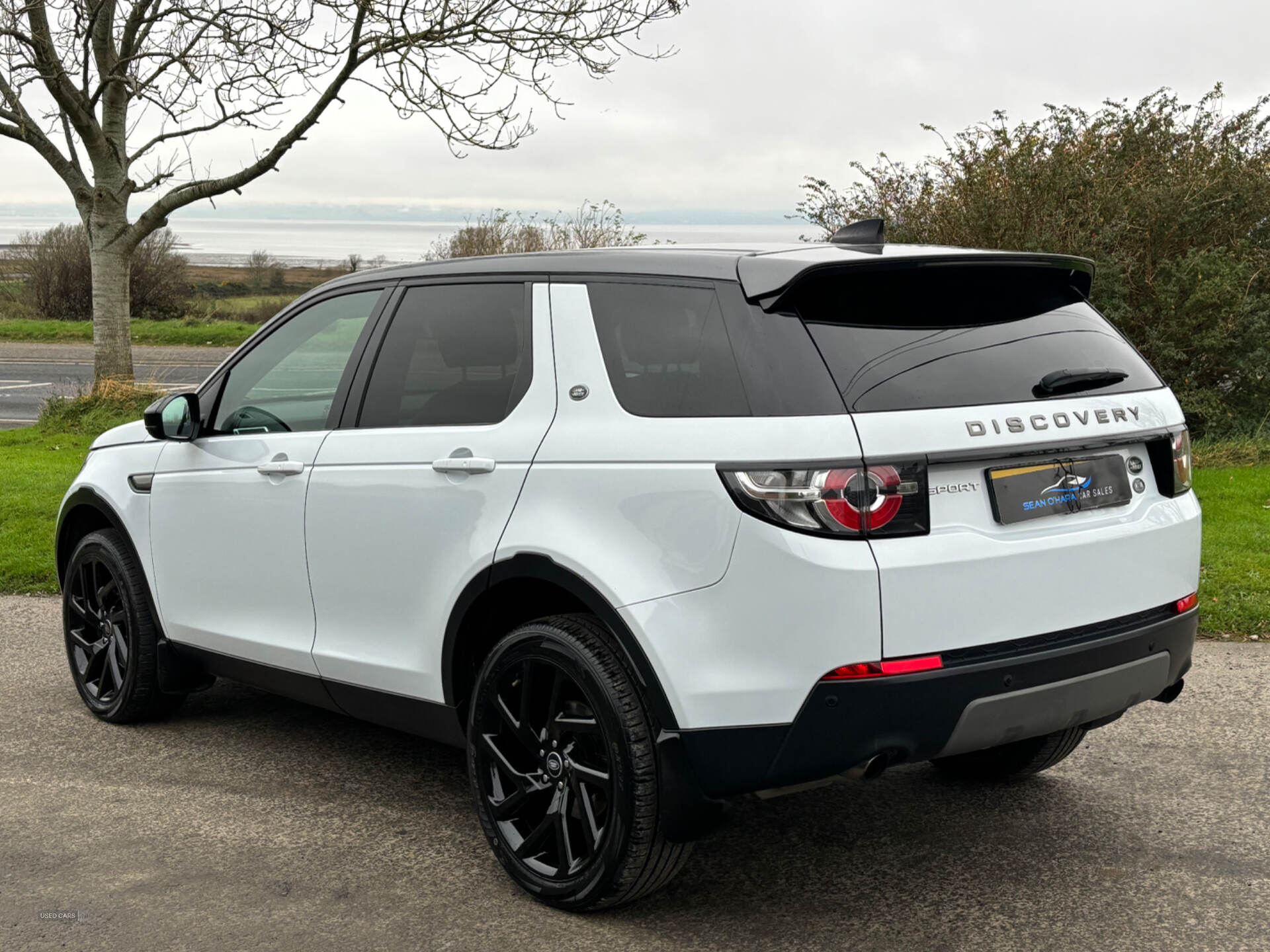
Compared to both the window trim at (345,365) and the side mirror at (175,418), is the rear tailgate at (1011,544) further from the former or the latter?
the side mirror at (175,418)

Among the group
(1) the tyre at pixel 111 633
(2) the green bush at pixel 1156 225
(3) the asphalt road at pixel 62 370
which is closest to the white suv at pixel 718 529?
Answer: (1) the tyre at pixel 111 633

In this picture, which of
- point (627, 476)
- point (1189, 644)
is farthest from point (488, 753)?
point (1189, 644)

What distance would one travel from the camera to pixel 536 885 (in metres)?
3.65

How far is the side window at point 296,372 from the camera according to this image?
180 inches

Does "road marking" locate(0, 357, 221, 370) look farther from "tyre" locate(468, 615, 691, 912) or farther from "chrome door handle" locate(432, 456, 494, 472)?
"tyre" locate(468, 615, 691, 912)

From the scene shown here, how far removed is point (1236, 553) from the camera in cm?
796

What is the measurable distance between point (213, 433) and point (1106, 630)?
3285 mm

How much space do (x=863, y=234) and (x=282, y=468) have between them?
6.93 feet

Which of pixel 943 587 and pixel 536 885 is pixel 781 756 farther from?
pixel 536 885

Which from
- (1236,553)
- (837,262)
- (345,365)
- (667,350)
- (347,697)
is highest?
(837,262)

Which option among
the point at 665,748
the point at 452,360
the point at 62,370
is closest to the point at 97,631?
the point at 452,360

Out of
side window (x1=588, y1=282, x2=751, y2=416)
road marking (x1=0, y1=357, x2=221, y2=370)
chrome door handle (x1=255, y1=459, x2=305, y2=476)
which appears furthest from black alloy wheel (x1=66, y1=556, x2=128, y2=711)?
road marking (x1=0, y1=357, x2=221, y2=370)

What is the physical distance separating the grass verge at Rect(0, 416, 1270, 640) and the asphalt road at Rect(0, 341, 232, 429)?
122cm

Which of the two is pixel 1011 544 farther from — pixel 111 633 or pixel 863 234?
pixel 111 633
